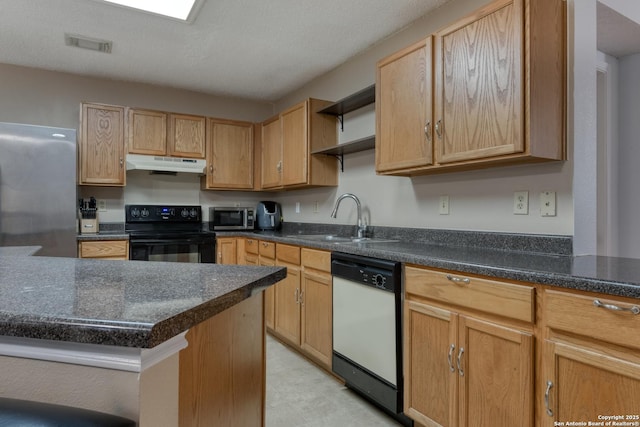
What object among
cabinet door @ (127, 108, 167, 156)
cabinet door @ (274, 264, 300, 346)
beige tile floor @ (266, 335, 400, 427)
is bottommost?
beige tile floor @ (266, 335, 400, 427)

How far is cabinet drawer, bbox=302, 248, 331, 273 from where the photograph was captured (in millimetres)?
2467

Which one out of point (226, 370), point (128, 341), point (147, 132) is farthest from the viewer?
point (147, 132)

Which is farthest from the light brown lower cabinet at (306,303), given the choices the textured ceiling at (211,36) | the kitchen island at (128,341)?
the textured ceiling at (211,36)

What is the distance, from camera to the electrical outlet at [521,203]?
77.4 inches

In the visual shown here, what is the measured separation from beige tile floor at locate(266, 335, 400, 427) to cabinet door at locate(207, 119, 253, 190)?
2.07 metres

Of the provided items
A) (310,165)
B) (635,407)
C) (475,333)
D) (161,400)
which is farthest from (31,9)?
(635,407)

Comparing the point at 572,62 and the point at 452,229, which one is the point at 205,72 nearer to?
the point at 452,229

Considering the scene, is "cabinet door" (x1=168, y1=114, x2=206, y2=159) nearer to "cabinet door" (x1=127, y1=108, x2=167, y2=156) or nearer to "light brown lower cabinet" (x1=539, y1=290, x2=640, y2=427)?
"cabinet door" (x1=127, y1=108, x2=167, y2=156)

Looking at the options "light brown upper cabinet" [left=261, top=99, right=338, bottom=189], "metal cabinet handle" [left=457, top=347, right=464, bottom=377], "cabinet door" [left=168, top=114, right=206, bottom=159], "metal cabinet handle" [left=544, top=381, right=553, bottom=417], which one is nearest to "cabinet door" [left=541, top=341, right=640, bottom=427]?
"metal cabinet handle" [left=544, top=381, right=553, bottom=417]

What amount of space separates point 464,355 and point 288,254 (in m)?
1.64

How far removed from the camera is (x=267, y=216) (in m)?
4.19

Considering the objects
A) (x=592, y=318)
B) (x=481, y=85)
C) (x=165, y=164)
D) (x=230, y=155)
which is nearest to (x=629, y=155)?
(x=481, y=85)

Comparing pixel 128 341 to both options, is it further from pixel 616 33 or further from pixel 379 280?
pixel 616 33

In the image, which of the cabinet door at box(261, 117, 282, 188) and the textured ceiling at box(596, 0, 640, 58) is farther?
the cabinet door at box(261, 117, 282, 188)
